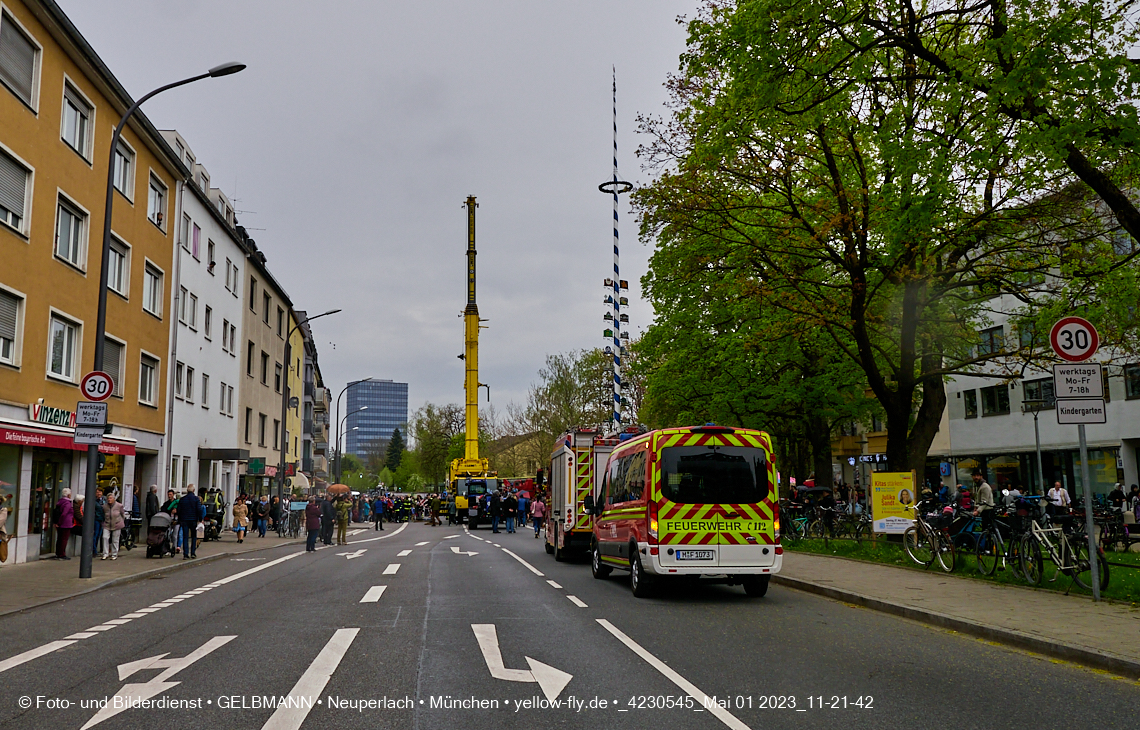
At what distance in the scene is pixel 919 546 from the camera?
17016 millimetres

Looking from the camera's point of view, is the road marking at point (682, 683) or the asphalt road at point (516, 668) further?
the asphalt road at point (516, 668)

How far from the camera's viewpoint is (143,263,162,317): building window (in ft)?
94.7

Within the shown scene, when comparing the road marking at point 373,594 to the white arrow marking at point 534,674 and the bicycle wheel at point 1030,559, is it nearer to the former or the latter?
the white arrow marking at point 534,674

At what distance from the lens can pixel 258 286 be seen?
47125 millimetres

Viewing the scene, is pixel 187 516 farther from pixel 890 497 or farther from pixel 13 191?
pixel 890 497

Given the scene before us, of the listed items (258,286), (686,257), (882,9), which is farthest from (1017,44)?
(258,286)

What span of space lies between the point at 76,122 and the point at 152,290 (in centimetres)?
729

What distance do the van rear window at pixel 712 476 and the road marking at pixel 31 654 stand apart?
7.62 meters

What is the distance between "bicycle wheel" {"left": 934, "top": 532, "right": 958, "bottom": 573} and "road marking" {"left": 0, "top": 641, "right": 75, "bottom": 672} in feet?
42.8

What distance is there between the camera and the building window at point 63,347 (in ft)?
71.2

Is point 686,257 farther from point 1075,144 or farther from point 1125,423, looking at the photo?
point 1125,423

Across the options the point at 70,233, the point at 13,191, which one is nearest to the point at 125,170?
the point at 70,233

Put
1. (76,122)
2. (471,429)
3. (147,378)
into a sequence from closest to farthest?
(76,122)
(147,378)
(471,429)

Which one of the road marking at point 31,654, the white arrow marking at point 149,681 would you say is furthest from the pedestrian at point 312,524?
the white arrow marking at point 149,681
